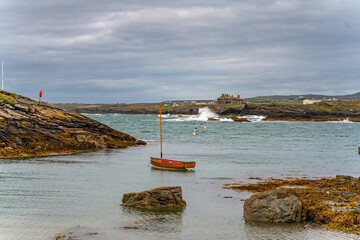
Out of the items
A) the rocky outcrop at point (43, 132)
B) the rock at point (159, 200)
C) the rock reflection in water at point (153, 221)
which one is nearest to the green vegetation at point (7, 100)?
the rocky outcrop at point (43, 132)

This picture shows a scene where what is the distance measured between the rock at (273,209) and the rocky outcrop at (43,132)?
2876 centimetres

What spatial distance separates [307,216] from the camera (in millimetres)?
18281

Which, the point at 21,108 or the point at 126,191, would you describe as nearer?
the point at 126,191

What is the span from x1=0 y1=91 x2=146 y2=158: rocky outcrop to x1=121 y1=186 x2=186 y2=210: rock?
23.4 metres

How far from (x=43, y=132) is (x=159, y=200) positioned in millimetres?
30266

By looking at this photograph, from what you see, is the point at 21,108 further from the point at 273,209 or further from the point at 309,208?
the point at 309,208

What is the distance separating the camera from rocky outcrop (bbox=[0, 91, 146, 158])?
42438 mm

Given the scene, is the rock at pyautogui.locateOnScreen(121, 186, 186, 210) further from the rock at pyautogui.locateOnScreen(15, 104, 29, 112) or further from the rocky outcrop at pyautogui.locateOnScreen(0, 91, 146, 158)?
the rock at pyautogui.locateOnScreen(15, 104, 29, 112)

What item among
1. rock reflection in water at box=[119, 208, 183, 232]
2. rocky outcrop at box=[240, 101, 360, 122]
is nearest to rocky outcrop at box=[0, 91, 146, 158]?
rock reflection in water at box=[119, 208, 183, 232]

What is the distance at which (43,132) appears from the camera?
46.6 m

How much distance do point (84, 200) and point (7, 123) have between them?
25889 millimetres

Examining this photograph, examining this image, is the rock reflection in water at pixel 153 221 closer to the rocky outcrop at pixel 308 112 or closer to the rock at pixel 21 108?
the rock at pixel 21 108

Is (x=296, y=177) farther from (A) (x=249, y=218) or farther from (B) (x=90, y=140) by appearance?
(B) (x=90, y=140)

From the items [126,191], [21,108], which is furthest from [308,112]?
[126,191]
